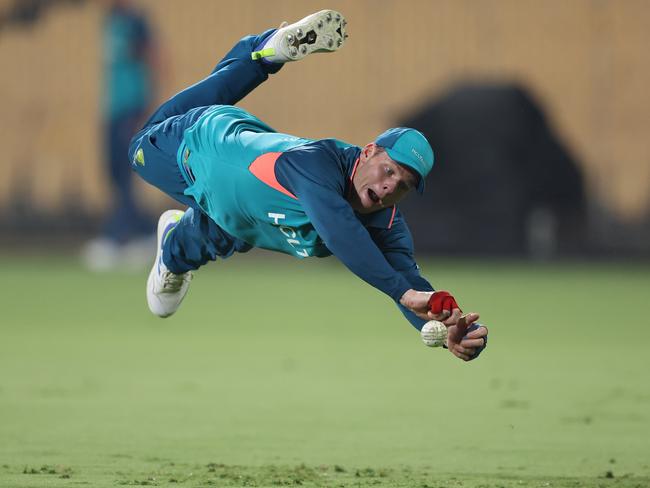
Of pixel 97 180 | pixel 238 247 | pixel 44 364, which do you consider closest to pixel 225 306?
pixel 44 364

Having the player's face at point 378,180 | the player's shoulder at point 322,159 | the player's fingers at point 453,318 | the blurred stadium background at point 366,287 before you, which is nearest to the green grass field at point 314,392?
the blurred stadium background at point 366,287

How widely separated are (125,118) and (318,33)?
11.2 m

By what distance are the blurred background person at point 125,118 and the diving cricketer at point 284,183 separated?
9553 millimetres

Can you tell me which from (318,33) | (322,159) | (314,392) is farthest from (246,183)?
(314,392)

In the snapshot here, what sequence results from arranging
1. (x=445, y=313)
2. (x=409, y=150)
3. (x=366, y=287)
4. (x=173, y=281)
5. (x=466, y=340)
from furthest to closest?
(x=366, y=287) → (x=173, y=281) → (x=409, y=150) → (x=466, y=340) → (x=445, y=313)

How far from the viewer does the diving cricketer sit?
4973mm

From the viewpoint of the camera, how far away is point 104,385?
769cm

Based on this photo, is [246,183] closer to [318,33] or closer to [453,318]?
[318,33]

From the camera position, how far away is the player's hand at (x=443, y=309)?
4789mm

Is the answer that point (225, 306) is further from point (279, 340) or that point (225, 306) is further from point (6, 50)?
point (6, 50)

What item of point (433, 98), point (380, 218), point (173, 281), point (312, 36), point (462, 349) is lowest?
point (462, 349)

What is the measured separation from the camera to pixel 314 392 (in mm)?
7531

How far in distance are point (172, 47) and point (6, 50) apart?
2472 millimetres

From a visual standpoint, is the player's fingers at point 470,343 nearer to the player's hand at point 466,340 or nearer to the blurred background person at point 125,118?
the player's hand at point 466,340
